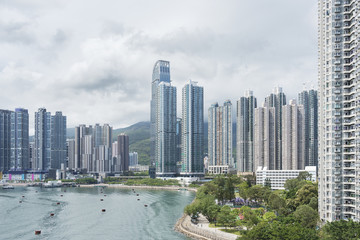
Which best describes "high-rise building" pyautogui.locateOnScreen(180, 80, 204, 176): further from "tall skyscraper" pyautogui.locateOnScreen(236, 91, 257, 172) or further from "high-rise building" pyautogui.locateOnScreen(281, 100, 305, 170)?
"high-rise building" pyautogui.locateOnScreen(281, 100, 305, 170)

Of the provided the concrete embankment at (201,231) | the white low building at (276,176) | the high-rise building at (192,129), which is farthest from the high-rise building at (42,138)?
the concrete embankment at (201,231)

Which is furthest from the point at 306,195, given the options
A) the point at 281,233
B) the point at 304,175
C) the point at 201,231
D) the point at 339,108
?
the point at 304,175

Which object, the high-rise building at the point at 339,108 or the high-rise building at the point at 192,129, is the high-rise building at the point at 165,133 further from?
the high-rise building at the point at 339,108

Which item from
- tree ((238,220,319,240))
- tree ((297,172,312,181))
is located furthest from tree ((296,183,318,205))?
tree ((297,172,312,181))

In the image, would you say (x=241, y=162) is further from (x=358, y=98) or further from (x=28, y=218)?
(x=358, y=98)

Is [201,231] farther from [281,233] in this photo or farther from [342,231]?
[342,231]
